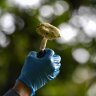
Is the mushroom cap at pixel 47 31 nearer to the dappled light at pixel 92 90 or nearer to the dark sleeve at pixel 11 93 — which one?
the dark sleeve at pixel 11 93

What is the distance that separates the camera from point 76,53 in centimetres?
1605

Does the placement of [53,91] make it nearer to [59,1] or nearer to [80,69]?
[80,69]

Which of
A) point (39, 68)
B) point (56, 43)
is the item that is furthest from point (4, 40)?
point (39, 68)

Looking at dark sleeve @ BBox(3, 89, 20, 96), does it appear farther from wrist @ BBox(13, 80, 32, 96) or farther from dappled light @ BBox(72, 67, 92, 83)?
dappled light @ BBox(72, 67, 92, 83)

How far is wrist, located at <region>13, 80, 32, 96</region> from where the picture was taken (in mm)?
3230

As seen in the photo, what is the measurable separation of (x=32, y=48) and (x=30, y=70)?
1054 centimetres

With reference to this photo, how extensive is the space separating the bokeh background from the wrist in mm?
9452

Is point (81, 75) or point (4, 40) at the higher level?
point (4, 40)

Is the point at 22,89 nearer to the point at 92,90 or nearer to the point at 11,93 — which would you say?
the point at 11,93

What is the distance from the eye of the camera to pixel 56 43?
1443 cm

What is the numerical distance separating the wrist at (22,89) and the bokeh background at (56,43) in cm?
945

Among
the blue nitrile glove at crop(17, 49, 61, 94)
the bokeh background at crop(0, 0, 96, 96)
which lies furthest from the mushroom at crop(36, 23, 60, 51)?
the bokeh background at crop(0, 0, 96, 96)

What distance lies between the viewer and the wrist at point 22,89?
3.23m

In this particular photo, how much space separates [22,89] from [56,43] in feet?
36.7
